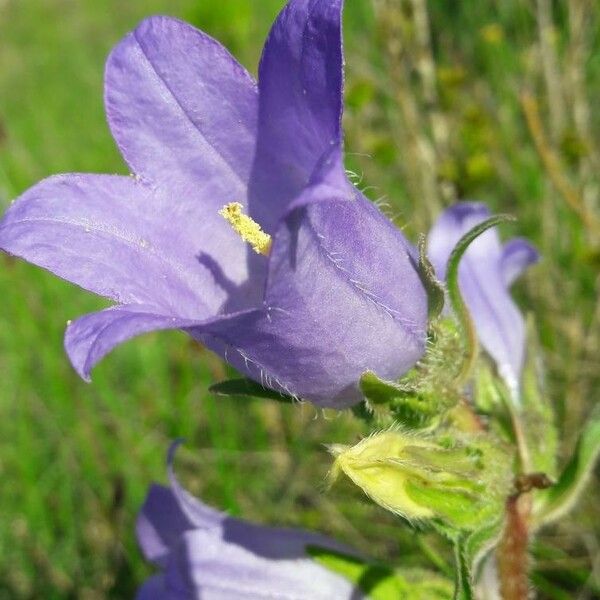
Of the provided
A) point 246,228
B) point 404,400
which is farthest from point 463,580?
point 246,228

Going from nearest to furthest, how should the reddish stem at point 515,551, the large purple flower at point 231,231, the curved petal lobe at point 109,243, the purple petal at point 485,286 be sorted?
1. the large purple flower at point 231,231
2. the curved petal lobe at point 109,243
3. the reddish stem at point 515,551
4. the purple petal at point 485,286

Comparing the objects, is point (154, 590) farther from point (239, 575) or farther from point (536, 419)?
point (536, 419)

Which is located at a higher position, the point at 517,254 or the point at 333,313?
the point at 333,313

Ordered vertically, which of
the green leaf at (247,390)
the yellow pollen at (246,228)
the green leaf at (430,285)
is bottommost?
the green leaf at (247,390)

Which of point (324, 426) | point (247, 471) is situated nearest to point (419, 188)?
point (324, 426)

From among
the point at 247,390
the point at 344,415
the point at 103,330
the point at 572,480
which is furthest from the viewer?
the point at 344,415

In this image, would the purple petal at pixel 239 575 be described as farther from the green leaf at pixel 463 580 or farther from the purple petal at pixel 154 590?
the green leaf at pixel 463 580

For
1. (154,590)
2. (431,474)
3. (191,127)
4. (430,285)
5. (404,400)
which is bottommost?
(154,590)

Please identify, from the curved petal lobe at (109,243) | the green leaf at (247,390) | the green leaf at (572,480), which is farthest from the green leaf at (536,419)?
the curved petal lobe at (109,243)

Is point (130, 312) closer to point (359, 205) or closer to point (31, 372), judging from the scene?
point (359, 205)
